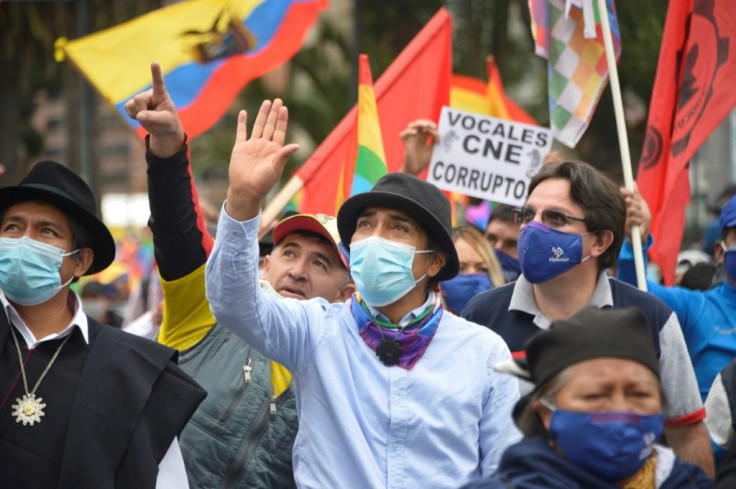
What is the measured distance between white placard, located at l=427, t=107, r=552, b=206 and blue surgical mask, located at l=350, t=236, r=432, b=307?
3089 millimetres

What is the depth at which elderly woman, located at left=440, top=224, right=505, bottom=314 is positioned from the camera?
671 centimetres

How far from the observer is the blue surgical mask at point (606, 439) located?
3002 mm

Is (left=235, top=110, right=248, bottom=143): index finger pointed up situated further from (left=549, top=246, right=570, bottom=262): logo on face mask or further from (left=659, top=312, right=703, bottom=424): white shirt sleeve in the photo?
(left=659, top=312, right=703, bottom=424): white shirt sleeve

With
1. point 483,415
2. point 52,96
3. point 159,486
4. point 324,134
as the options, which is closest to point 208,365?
point 159,486

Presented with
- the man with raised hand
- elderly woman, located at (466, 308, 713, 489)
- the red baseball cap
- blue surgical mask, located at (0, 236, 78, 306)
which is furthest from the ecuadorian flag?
elderly woman, located at (466, 308, 713, 489)

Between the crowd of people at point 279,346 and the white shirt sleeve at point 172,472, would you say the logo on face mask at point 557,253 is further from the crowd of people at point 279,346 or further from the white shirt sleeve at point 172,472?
the white shirt sleeve at point 172,472

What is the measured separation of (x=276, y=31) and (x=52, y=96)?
30189 millimetres

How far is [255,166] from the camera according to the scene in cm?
379

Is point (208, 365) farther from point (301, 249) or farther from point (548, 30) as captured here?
point (548, 30)

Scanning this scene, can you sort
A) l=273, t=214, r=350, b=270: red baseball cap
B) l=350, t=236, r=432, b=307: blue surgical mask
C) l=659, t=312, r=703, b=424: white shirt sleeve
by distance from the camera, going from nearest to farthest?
l=350, t=236, r=432, b=307: blue surgical mask → l=659, t=312, r=703, b=424: white shirt sleeve → l=273, t=214, r=350, b=270: red baseball cap

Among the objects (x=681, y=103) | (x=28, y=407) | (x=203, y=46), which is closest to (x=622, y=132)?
(x=681, y=103)

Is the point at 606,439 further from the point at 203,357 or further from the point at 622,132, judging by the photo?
the point at 622,132

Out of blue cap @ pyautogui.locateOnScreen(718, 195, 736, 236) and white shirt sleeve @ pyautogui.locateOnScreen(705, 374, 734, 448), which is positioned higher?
blue cap @ pyautogui.locateOnScreen(718, 195, 736, 236)

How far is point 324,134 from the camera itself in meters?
24.7
